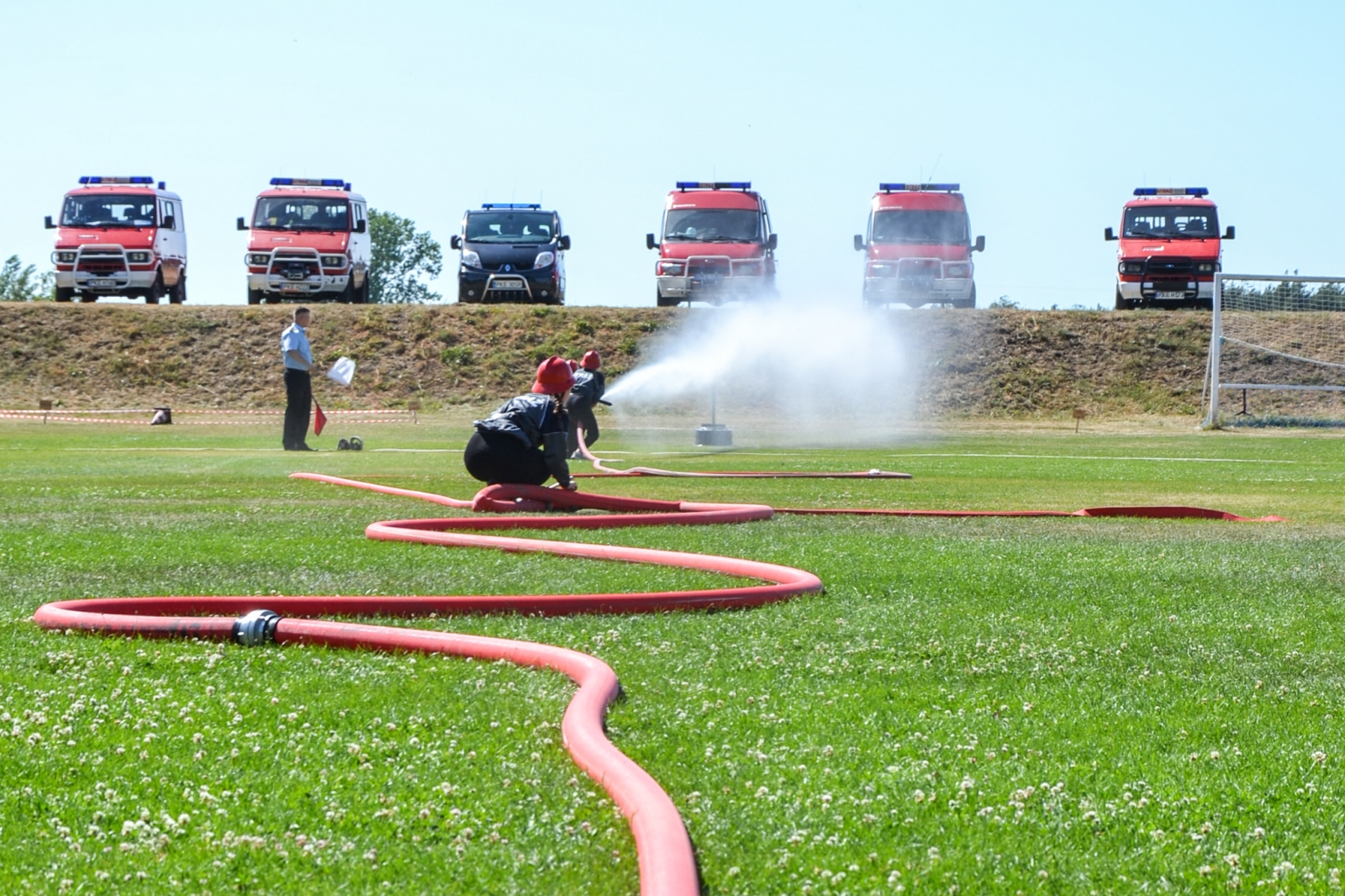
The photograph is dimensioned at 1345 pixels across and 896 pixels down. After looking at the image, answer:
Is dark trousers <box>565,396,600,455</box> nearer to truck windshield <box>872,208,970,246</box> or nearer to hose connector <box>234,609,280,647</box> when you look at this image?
hose connector <box>234,609,280,647</box>

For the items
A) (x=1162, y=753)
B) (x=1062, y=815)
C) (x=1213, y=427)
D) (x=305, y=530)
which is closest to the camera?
(x=1062, y=815)

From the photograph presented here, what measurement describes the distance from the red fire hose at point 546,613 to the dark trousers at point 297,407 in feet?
33.8

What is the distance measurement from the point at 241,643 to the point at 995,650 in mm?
2731

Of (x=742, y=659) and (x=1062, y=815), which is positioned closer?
(x=1062, y=815)

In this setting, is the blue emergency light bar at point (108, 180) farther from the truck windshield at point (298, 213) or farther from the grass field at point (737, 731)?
the grass field at point (737, 731)

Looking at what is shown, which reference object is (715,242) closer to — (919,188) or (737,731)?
(919,188)

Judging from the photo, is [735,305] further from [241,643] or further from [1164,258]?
[241,643]

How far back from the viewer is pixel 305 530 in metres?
9.77

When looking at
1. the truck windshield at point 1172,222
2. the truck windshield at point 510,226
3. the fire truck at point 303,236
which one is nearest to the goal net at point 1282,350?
the truck windshield at point 1172,222

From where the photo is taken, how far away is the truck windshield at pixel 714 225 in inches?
1432

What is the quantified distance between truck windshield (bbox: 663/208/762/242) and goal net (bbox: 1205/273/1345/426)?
34.4 feet

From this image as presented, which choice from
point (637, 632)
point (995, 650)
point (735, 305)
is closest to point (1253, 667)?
point (995, 650)

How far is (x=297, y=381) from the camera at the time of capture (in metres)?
20.0

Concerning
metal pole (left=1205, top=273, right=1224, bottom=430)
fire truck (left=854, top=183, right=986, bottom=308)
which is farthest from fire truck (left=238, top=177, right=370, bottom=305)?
metal pole (left=1205, top=273, right=1224, bottom=430)
